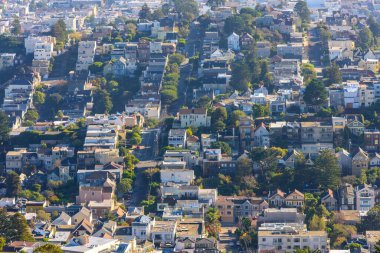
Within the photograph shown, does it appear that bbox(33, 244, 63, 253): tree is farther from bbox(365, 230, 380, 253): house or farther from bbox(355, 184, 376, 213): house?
bbox(355, 184, 376, 213): house

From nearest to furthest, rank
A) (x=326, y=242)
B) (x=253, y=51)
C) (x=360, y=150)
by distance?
1. (x=326, y=242)
2. (x=360, y=150)
3. (x=253, y=51)

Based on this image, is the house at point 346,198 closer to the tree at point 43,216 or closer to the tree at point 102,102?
the tree at point 43,216

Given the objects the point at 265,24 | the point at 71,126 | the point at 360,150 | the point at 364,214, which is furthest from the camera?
the point at 265,24

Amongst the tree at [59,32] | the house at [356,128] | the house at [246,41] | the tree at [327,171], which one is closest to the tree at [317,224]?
the tree at [327,171]

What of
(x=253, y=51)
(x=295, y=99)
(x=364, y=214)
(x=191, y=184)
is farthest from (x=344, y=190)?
(x=253, y=51)

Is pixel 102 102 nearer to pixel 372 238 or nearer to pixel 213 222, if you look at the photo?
pixel 213 222

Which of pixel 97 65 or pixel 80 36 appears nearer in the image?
pixel 97 65

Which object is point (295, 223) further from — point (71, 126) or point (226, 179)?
point (71, 126)
